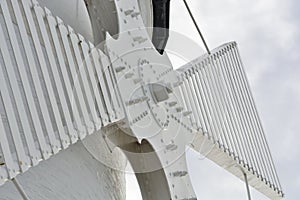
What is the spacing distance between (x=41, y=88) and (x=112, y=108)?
15.4 inches

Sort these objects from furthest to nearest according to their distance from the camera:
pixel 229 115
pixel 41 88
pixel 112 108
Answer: pixel 229 115 → pixel 112 108 → pixel 41 88

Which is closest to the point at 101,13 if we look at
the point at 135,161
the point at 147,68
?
the point at 147,68

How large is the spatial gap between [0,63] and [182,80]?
46.1 inches

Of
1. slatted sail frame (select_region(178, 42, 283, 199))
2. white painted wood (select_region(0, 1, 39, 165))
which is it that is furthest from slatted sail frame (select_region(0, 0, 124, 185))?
slatted sail frame (select_region(178, 42, 283, 199))

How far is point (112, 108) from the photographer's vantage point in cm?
205

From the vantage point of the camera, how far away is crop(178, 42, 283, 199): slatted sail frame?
278cm

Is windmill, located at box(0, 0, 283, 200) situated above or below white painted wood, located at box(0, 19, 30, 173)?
above

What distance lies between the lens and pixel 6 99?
1.53 metres

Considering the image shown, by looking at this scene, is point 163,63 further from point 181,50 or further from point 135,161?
point 135,161

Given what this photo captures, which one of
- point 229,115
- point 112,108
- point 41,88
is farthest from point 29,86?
point 229,115

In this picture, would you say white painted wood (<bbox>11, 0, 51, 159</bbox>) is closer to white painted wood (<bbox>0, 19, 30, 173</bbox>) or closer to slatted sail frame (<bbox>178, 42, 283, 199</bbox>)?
white painted wood (<bbox>0, 19, 30, 173</bbox>)

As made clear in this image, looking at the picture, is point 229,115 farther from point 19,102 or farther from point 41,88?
point 19,102

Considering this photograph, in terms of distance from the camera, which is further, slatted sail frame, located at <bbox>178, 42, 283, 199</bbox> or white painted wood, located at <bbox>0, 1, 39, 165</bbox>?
slatted sail frame, located at <bbox>178, 42, 283, 199</bbox>

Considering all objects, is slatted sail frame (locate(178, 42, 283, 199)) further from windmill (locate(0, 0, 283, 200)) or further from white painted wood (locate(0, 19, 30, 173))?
white painted wood (locate(0, 19, 30, 173))
